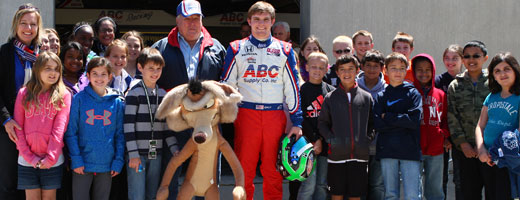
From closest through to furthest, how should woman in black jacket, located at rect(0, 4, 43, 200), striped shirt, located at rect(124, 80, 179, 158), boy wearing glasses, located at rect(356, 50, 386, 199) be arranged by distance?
striped shirt, located at rect(124, 80, 179, 158) → woman in black jacket, located at rect(0, 4, 43, 200) → boy wearing glasses, located at rect(356, 50, 386, 199)

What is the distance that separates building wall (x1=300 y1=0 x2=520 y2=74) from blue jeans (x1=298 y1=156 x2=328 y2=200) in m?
2.22

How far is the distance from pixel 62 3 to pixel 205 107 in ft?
35.9

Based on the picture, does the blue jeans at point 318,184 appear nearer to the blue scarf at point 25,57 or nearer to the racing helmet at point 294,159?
the racing helmet at point 294,159

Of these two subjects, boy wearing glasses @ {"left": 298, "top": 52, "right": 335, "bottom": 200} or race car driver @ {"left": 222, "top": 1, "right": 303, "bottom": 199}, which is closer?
race car driver @ {"left": 222, "top": 1, "right": 303, "bottom": 199}

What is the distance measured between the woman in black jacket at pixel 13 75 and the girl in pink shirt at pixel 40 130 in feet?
0.75

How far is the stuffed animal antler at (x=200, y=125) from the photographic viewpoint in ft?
13.4

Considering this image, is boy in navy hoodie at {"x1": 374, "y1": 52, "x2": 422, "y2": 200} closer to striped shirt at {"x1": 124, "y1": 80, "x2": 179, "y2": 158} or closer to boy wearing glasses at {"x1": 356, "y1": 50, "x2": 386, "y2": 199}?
boy wearing glasses at {"x1": 356, "y1": 50, "x2": 386, "y2": 199}

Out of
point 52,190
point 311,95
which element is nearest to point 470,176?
point 311,95

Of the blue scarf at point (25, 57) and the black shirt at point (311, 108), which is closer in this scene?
the blue scarf at point (25, 57)

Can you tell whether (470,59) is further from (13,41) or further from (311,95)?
(13,41)

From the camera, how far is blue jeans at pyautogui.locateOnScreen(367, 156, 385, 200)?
5121 mm

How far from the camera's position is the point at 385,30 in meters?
7.07

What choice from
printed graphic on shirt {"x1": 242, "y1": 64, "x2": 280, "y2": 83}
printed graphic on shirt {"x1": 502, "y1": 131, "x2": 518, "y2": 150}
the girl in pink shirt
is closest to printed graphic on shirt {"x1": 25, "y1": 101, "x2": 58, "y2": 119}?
the girl in pink shirt

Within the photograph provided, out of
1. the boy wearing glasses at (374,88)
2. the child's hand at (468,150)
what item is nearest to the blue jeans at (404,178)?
the boy wearing glasses at (374,88)
